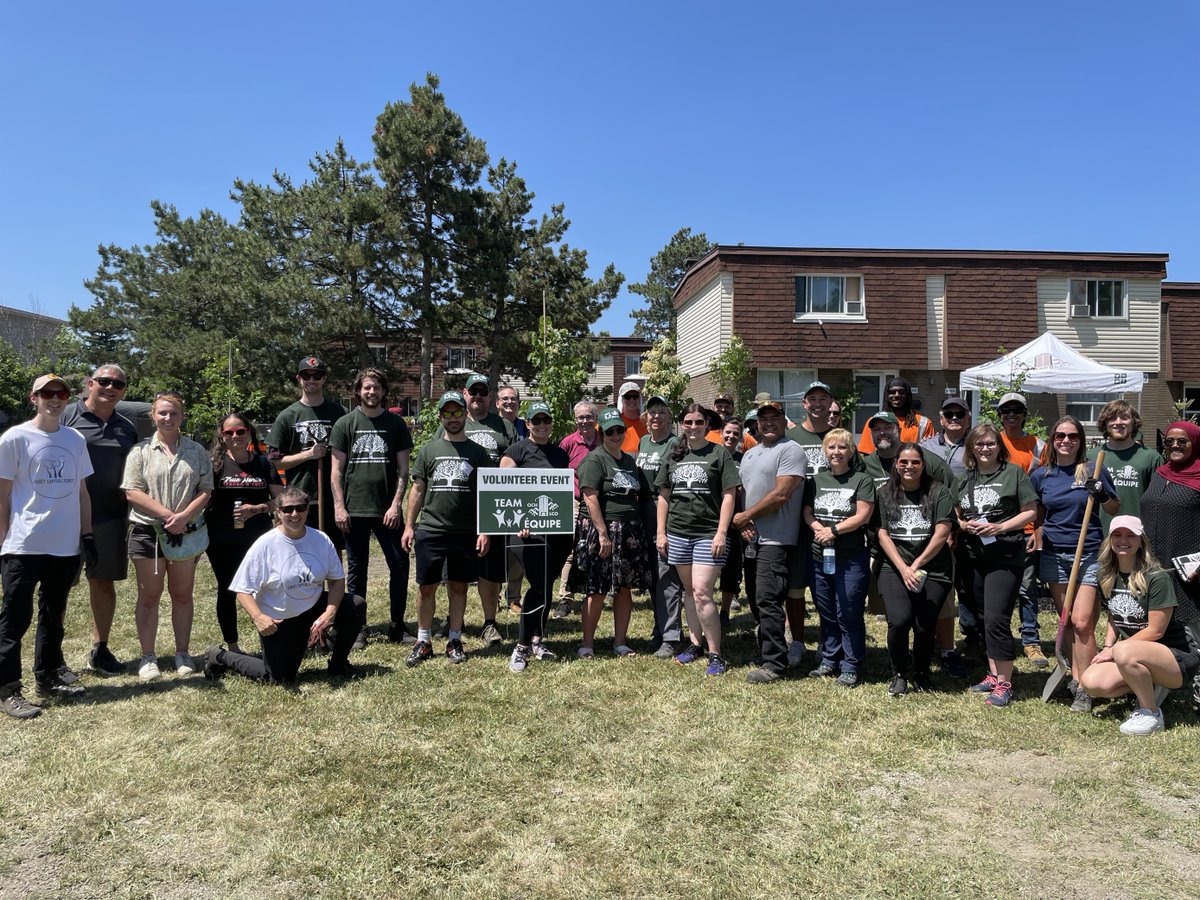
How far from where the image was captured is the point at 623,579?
641 centimetres

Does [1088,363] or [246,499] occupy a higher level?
[1088,363]

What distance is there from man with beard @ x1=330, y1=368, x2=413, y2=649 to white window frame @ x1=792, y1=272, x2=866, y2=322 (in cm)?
1729

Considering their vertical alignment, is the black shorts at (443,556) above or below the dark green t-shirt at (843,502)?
below

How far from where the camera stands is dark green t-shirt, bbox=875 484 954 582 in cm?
572

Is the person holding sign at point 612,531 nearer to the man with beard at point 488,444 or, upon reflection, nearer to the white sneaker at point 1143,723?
the man with beard at point 488,444

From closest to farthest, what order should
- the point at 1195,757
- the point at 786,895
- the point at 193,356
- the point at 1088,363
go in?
the point at 786,895 < the point at 1195,757 < the point at 1088,363 < the point at 193,356

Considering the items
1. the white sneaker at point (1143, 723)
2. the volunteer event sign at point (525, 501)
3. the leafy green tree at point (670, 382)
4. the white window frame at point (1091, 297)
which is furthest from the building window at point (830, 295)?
the white sneaker at point (1143, 723)

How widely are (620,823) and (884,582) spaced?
292 cm

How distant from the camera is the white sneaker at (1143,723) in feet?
16.1

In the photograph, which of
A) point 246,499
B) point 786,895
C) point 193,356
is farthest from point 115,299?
point 786,895

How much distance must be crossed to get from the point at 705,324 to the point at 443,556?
18436mm

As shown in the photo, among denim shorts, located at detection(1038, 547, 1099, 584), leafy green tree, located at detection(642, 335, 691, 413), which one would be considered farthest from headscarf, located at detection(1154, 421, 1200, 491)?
leafy green tree, located at detection(642, 335, 691, 413)

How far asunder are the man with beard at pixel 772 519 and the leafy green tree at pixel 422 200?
63.4 feet

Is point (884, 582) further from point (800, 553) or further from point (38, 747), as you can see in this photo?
point (38, 747)
